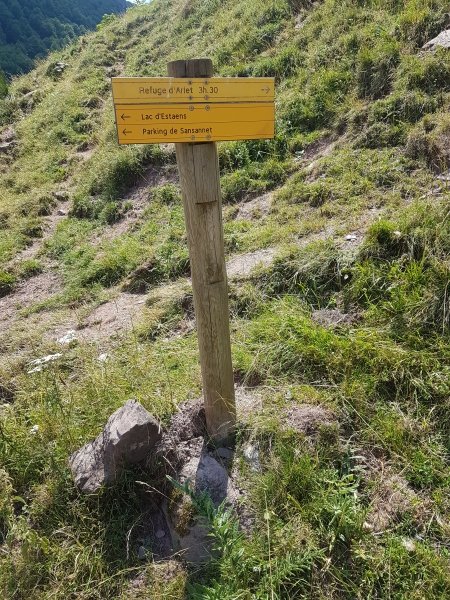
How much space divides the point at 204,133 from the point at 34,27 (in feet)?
222

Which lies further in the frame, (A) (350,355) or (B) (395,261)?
(B) (395,261)

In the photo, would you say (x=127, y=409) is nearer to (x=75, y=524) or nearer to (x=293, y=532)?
(x=75, y=524)

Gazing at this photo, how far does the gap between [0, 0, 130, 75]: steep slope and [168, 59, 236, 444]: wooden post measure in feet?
165

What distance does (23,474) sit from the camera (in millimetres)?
2715

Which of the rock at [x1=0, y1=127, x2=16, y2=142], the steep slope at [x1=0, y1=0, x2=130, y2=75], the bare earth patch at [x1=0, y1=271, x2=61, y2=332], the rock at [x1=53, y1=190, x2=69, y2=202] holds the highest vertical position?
the steep slope at [x1=0, y1=0, x2=130, y2=75]

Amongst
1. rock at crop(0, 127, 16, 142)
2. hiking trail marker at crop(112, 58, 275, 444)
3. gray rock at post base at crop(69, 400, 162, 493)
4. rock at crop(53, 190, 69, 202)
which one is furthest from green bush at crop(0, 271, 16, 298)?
rock at crop(0, 127, 16, 142)

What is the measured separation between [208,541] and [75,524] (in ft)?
2.43

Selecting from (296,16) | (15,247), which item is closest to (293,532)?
(15,247)

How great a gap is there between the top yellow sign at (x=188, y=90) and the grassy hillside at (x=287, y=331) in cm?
167

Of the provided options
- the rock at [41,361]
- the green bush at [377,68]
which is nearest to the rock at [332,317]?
the rock at [41,361]

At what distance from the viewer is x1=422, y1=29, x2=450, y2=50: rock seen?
17.8 ft

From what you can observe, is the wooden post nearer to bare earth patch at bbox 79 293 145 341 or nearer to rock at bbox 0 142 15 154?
bare earth patch at bbox 79 293 145 341

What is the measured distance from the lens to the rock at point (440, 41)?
5438 mm

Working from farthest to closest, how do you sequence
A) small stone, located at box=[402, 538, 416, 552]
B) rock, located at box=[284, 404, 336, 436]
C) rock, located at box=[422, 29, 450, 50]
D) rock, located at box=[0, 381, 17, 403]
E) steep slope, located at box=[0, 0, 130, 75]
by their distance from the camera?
steep slope, located at box=[0, 0, 130, 75] → rock, located at box=[422, 29, 450, 50] → rock, located at box=[0, 381, 17, 403] → rock, located at box=[284, 404, 336, 436] → small stone, located at box=[402, 538, 416, 552]
